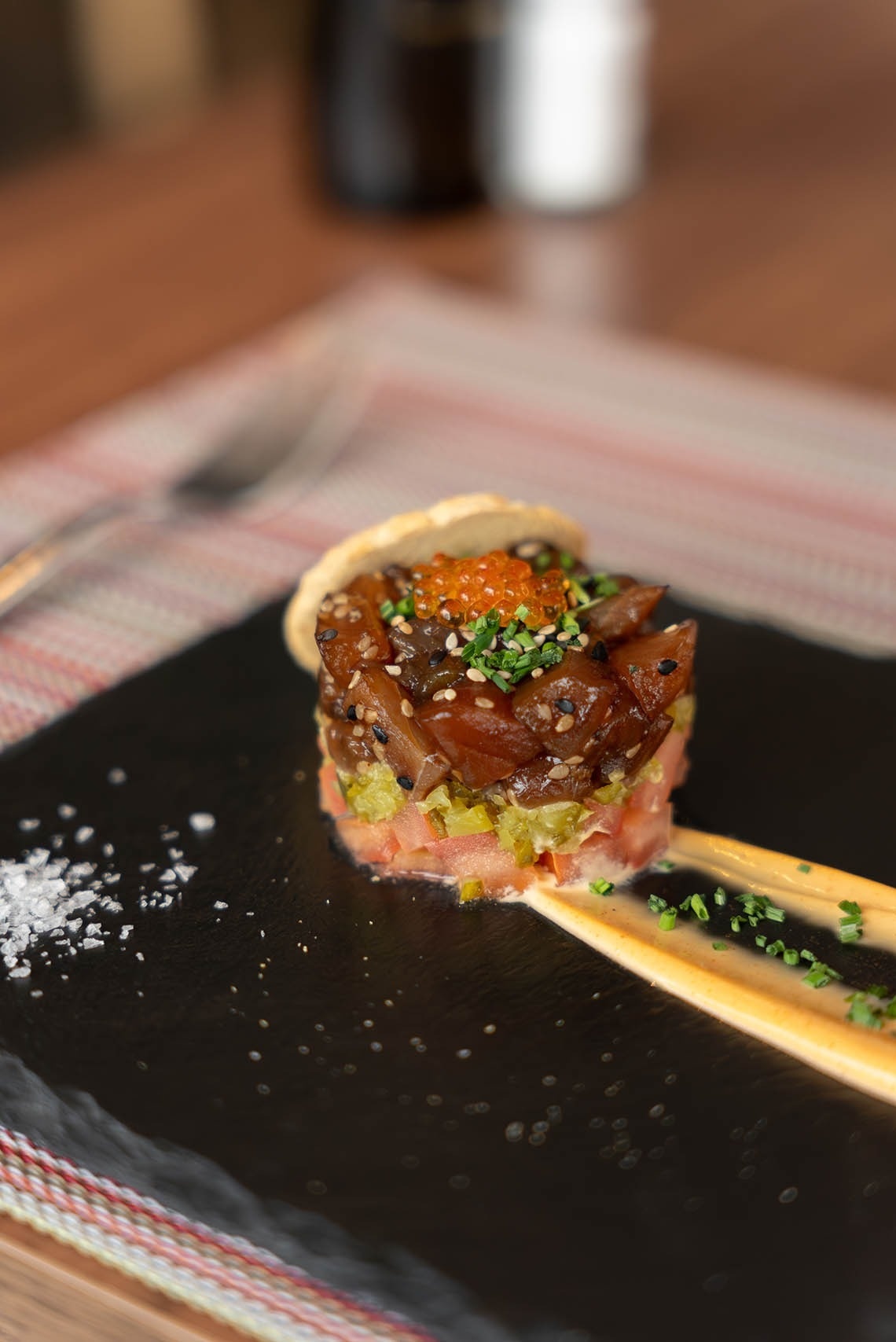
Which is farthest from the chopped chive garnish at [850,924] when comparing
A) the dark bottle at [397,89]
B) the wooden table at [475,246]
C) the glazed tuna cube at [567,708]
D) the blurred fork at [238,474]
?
the dark bottle at [397,89]

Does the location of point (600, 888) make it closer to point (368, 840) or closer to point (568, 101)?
point (368, 840)

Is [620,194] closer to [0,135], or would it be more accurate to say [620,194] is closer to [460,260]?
[460,260]

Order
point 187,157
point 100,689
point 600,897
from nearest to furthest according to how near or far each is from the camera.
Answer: point 600,897 < point 100,689 < point 187,157

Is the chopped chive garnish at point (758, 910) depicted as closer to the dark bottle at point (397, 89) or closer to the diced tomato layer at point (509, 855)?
the diced tomato layer at point (509, 855)

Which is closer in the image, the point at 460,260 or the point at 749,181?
the point at 460,260

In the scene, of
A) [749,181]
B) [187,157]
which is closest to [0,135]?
[187,157]

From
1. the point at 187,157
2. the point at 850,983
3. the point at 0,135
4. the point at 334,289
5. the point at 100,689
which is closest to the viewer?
the point at 850,983

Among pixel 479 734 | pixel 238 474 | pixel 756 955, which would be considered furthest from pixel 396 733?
pixel 238 474
